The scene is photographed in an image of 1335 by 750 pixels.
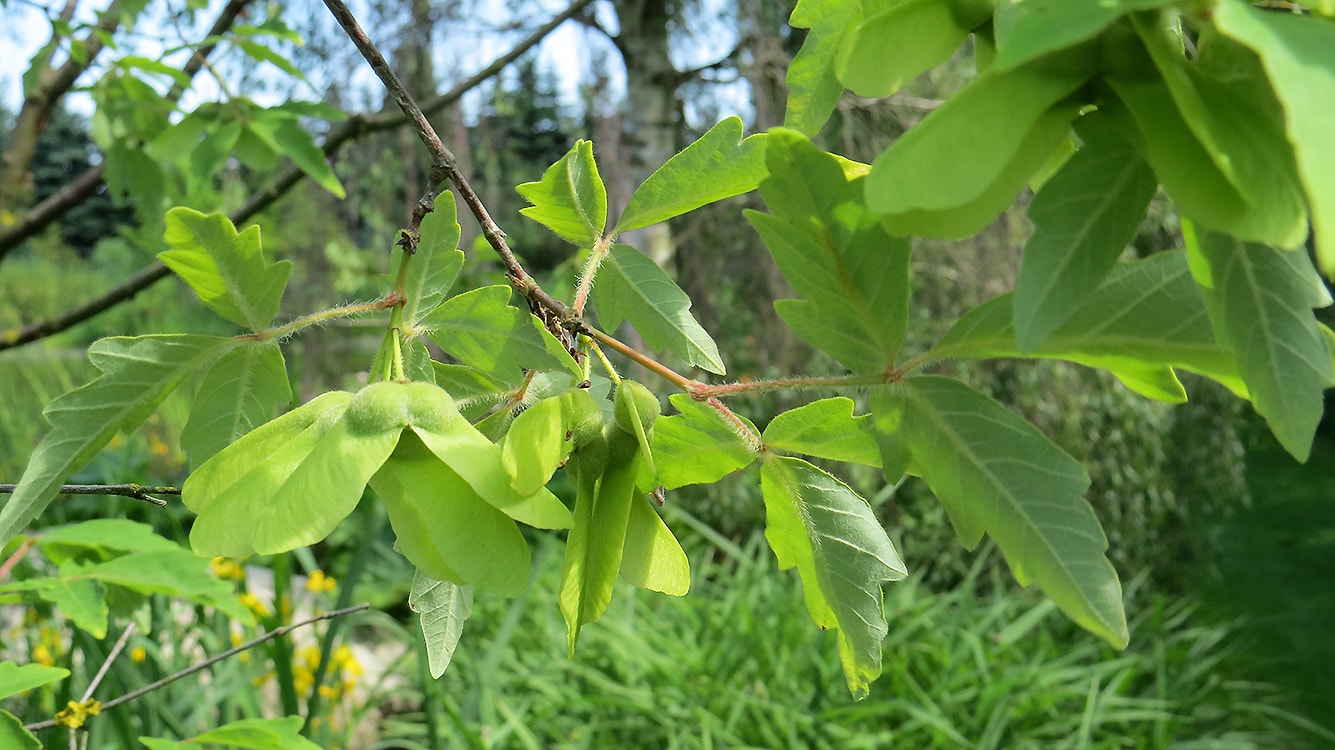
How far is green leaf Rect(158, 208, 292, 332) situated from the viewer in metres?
0.45

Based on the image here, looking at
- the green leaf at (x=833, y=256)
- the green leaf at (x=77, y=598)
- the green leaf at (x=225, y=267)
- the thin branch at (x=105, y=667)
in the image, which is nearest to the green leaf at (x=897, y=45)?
the green leaf at (x=833, y=256)

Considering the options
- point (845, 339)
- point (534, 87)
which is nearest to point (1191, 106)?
point (845, 339)

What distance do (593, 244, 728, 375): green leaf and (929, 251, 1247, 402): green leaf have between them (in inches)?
6.5

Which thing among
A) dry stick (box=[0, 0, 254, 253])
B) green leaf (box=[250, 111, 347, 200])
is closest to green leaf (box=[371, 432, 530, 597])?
green leaf (box=[250, 111, 347, 200])

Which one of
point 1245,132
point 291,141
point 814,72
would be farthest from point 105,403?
point 291,141

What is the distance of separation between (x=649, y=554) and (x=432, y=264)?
0.19 meters

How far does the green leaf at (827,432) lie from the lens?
0.45 m

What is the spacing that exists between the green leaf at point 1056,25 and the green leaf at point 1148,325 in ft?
0.42

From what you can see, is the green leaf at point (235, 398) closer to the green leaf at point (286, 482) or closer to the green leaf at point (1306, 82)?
the green leaf at point (286, 482)

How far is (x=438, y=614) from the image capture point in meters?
0.48

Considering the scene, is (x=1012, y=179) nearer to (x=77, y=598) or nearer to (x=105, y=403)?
(x=105, y=403)

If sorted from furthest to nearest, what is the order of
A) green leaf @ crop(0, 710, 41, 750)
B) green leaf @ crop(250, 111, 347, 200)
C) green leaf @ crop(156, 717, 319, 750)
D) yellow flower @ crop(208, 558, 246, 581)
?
1. yellow flower @ crop(208, 558, 246, 581)
2. green leaf @ crop(250, 111, 347, 200)
3. green leaf @ crop(156, 717, 319, 750)
4. green leaf @ crop(0, 710, 41, 750)

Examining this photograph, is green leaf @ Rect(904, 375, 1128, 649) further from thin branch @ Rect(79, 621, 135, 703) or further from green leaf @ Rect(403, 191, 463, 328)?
thin branch @ Rect(79, 621, 135, 703)

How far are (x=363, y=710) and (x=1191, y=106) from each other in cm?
224
